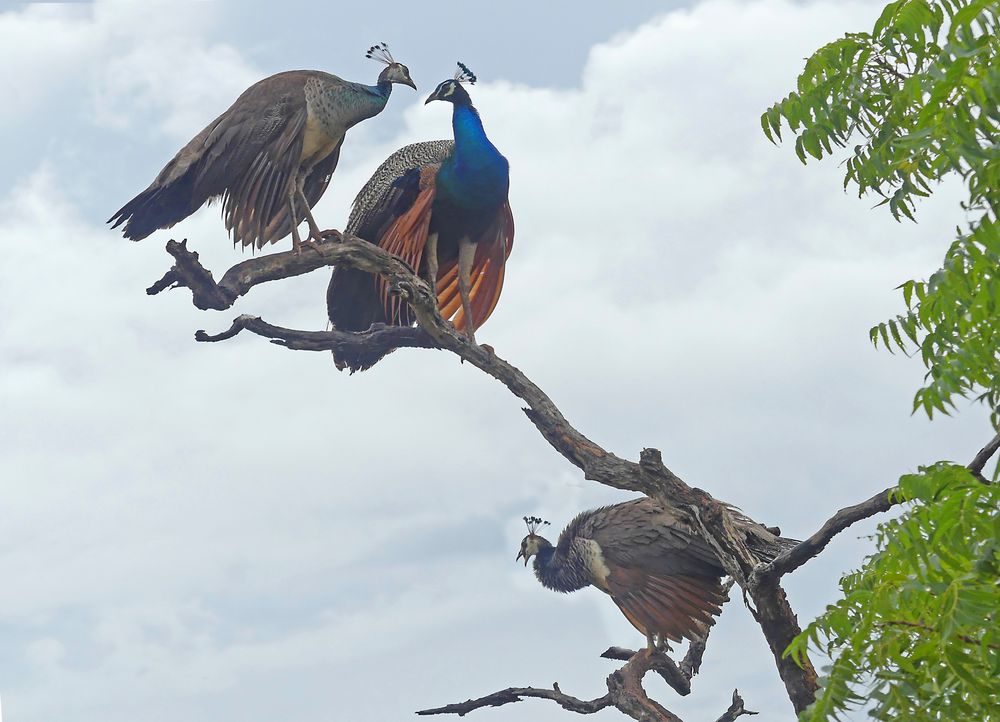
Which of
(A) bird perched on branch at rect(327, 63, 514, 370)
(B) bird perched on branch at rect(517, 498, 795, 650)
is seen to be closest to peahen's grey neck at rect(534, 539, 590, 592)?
(B) bird perched on branch at rect(517, 498, 795, 650)

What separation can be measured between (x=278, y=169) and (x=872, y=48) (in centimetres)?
429

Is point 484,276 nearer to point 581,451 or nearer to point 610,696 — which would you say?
point 581,451

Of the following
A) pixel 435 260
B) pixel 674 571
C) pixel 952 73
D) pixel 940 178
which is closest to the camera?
pixel 952 73

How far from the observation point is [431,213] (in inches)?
353

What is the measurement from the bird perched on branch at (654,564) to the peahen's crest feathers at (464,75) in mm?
3481

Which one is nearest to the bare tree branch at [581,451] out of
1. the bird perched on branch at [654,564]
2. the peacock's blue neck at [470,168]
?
the bird perched on branch at [654,564]

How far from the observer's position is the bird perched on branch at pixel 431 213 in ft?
29.2

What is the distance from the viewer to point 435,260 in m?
9.09

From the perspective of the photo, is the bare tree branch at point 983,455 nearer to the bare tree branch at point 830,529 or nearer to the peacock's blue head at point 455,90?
the bare tree branch at point 830,529

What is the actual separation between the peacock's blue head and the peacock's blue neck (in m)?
0.06

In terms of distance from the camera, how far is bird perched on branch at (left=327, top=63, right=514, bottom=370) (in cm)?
891

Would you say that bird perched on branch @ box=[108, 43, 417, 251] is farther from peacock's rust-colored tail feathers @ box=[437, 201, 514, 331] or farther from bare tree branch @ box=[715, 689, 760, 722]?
bare tree branch @ box=[715, 689, 760, 722]

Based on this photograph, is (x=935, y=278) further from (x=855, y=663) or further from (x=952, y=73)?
(x=855, y=663)

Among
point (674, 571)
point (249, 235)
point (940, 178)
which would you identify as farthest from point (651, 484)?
point (249, 235)
